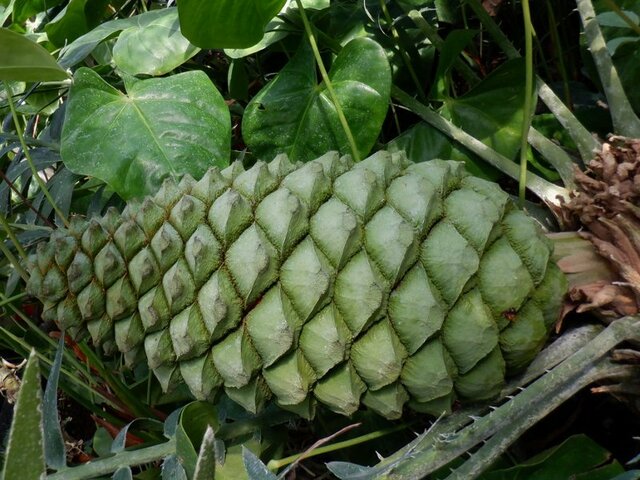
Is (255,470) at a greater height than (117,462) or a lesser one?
greater

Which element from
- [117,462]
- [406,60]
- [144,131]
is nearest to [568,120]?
[406,60]

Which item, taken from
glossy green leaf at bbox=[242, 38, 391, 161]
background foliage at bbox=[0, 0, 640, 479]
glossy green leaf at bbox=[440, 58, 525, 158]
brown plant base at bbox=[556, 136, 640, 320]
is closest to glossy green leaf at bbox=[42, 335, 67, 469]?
background foliage at bbox=[0, 0, 640, 479]

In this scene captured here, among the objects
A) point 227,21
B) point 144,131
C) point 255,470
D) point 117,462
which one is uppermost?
point 227,21

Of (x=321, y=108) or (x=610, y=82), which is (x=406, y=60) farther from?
(x=610, y=82)

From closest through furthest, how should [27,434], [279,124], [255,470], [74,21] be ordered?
[27,434] < [255,470] < [279,124] < [74,21]

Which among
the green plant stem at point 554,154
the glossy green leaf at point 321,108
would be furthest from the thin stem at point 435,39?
the glossy green leaf at point 321,108

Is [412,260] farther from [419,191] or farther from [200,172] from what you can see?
[200,172]

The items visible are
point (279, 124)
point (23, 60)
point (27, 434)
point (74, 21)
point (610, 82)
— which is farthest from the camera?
point (74, 21)
